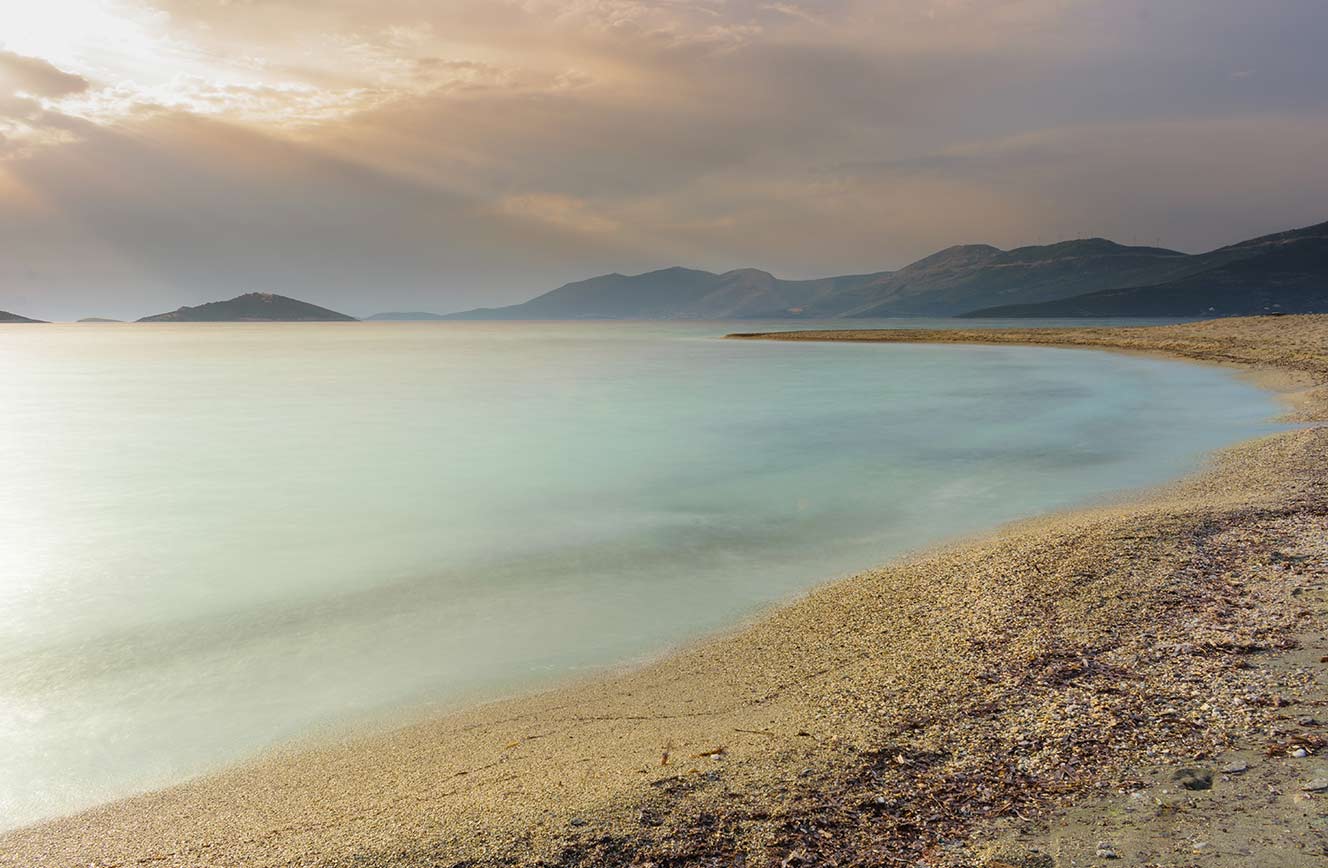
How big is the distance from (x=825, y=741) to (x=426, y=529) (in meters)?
8.44

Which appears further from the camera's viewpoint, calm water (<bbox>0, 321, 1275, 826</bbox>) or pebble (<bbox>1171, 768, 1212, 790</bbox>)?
calm water (<bbox>0, 321, 1275, 826</bbox>)

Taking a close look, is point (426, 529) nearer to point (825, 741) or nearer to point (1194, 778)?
point (825, 741)

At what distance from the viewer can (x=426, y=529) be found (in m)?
11.4

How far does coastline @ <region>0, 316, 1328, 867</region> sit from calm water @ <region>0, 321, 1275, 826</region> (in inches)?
31.0

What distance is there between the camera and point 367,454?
728 inches

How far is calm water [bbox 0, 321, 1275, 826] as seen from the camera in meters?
6.04

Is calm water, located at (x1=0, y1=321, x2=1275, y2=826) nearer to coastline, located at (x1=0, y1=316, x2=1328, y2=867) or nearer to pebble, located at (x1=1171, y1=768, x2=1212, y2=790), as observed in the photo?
coastline, located at (x1=0, y1=316, x2=1328, y2=867)

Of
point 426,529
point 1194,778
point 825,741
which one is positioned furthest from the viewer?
point 426,529

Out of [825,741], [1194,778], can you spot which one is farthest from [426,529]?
[1194,778]

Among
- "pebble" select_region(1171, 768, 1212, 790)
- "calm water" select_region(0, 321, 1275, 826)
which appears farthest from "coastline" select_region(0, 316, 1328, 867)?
"calm water" select_region(0, 321, 1275, 826)

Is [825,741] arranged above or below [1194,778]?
below

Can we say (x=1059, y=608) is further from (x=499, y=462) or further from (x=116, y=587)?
(x=499, y=462)

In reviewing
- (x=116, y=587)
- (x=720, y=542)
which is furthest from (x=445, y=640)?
(x=116, y=587)

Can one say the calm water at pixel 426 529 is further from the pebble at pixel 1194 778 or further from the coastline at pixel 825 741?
the pebble at pixel 1194 778
